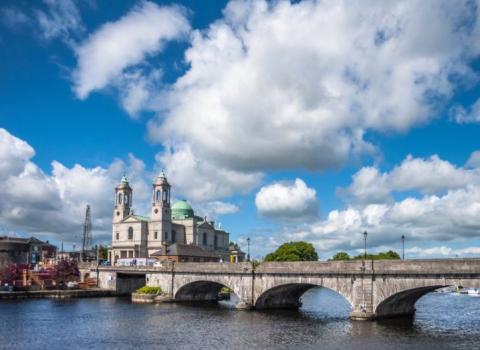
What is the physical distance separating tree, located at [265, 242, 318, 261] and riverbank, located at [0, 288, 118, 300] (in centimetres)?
5300

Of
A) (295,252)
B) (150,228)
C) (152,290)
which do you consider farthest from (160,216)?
(152,290)

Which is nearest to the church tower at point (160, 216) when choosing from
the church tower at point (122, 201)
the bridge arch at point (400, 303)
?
the church tower at point (122, 201)

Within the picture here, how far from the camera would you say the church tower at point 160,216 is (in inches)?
6122

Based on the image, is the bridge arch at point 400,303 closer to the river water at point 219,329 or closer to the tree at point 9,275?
the river water at point 219,329

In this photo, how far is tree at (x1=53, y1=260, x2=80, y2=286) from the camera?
10269 centimetres

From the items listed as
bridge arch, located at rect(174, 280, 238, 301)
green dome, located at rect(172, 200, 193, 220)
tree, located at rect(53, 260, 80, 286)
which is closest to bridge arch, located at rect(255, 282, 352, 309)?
bridge arch, located at rect(174, 280, 238, 301)

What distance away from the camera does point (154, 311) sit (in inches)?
2707

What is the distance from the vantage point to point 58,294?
90312 millimetres

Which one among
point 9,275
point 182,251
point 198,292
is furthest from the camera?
point 182,251

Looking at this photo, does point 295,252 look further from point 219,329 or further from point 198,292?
point 219,329

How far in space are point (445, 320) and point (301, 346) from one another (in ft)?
85.4

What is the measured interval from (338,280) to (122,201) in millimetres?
112485

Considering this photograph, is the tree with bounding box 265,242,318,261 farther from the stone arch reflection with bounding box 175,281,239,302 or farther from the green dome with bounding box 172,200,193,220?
the stone arch reflection with bounding box 175,281,239,302

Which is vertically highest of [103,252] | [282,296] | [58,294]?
[103,252]
